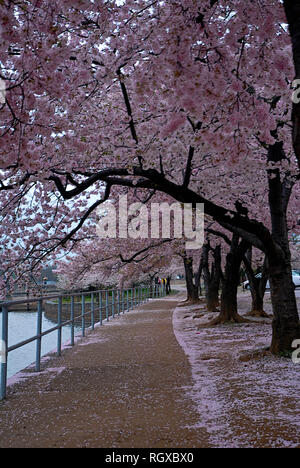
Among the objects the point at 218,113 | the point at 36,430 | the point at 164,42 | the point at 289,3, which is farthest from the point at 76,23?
the point at 36,430

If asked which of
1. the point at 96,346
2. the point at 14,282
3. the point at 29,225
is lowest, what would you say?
the point at 96,346

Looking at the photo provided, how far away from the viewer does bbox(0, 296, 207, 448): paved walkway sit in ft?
11.4

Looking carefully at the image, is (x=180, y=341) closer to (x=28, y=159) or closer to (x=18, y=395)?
(x=18, y=395)

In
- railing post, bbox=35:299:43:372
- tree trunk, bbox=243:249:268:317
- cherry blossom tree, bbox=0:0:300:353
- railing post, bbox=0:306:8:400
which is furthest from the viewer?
tree trunk, bbox=243:249:268:317


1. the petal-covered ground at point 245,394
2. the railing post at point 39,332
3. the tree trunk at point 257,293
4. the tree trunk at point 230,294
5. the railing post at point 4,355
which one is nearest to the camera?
the petal-covered ground at point 245,394

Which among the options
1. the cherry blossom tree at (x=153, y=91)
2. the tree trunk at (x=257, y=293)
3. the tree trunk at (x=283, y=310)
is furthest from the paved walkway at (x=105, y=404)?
the tree trunk at (x=257, y=293)

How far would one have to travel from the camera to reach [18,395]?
5.03 meters

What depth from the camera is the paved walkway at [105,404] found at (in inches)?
136

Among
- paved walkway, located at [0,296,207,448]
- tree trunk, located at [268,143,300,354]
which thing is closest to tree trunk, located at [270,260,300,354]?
tree trunk, located at [268,143,300,354]

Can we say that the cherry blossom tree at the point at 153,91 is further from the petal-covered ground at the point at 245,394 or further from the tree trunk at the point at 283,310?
the petal-covered ground at the point at 245,394

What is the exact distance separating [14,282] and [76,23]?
25.5ft

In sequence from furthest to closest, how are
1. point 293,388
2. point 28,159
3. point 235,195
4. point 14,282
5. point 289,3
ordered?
1. point 235,195
2. point 14,282
3. point 293,388
4. point 28,159
5. point 289,3

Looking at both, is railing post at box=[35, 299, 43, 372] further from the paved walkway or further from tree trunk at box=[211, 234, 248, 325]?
tree trunk at box=[211, 234, 248, 325]

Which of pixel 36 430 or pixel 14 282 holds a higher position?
pixel 14 282
